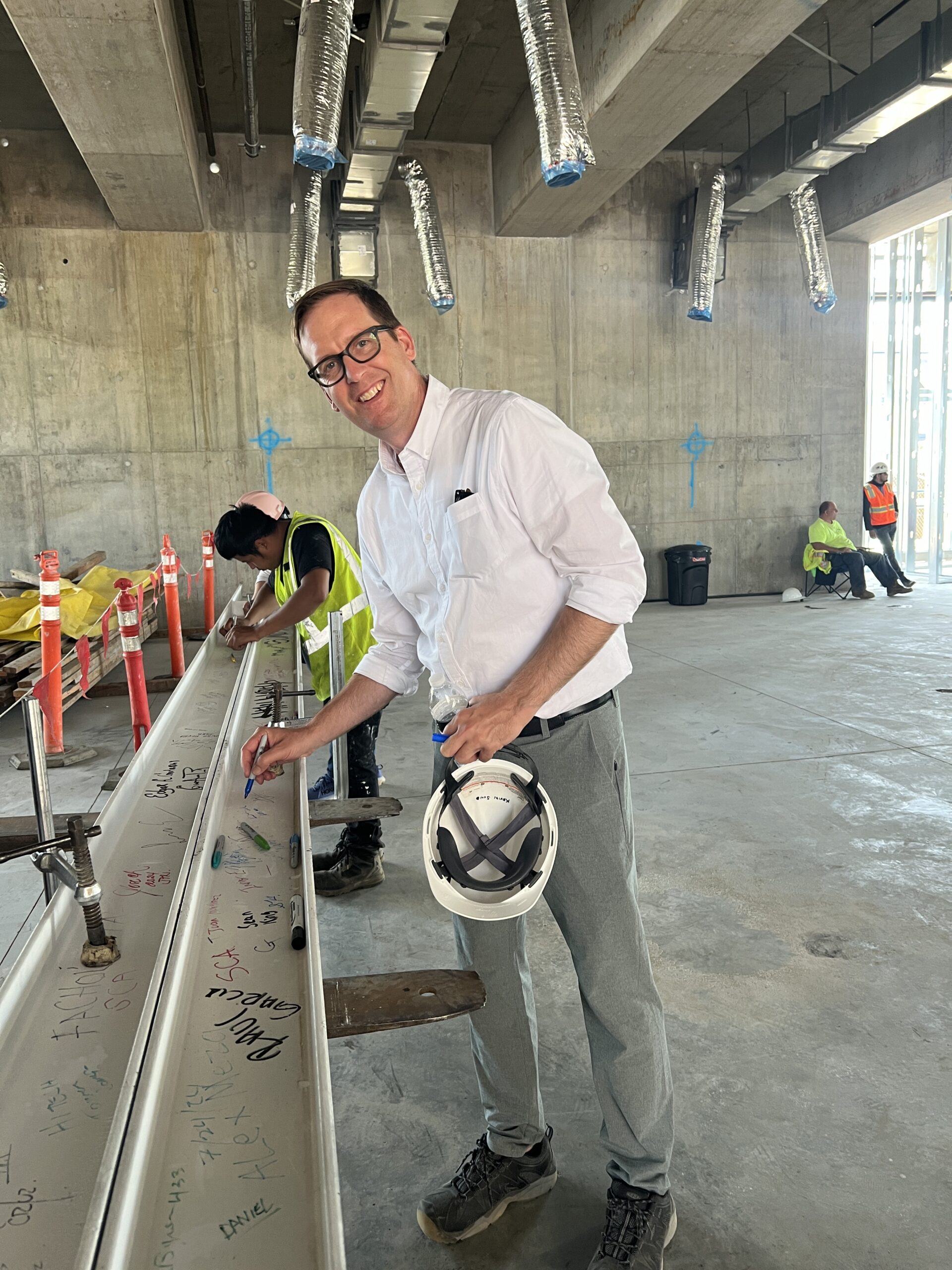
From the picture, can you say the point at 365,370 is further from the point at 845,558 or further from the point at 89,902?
the point at 845,558

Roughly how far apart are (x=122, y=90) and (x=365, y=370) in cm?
583

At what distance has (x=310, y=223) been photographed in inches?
327

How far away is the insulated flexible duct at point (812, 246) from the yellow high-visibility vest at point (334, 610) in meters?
7.76

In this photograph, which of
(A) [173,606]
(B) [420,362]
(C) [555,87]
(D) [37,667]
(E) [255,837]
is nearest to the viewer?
(E) [255,837]

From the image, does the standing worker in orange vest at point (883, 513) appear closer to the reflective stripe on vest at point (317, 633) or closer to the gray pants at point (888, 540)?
the gray pants at point (888, 540)

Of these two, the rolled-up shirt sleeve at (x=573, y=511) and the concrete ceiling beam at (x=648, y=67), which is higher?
the concrete ceiling beam at (x=648, y=67)

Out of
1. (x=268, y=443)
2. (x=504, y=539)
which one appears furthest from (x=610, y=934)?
(x=268, y=443)

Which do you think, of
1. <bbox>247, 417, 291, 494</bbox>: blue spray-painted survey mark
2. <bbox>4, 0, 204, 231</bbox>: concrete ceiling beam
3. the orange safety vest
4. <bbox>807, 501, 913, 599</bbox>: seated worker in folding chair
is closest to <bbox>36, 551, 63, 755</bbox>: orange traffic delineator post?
<bbox>4, 0, 204, 231</bbox>: concrete ceiling beam

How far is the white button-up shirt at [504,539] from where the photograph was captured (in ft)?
4.91

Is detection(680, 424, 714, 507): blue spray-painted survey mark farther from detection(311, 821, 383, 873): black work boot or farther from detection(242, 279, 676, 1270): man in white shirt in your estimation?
detection(242, 279, 676, 1270): man in white shirt

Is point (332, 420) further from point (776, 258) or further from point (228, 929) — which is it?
point (228, 929)

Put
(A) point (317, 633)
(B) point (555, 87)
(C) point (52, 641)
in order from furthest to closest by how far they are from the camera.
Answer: (C) point (52, 641), (B) point (555, 87), (A) point (317, 633)

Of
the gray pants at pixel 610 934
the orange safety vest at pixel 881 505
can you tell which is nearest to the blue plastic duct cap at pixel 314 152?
the gray pants at pixel 610 934

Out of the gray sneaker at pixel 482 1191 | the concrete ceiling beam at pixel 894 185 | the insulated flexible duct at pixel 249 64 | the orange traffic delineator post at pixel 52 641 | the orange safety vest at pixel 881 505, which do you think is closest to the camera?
the gray sneaker at pixel 482 1191
